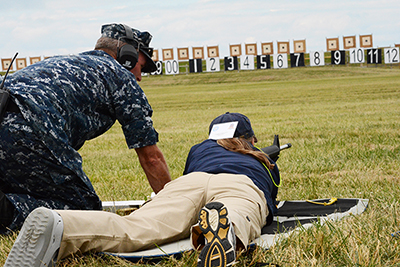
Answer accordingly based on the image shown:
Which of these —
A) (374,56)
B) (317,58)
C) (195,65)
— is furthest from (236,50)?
(374,56)

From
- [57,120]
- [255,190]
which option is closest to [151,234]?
[255,190]

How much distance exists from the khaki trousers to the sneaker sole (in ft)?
0.52

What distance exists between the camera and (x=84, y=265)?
2.01 metres

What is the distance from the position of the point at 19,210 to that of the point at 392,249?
1.95 meters

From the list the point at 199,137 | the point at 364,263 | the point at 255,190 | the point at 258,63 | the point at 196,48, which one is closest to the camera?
the point at 364,263

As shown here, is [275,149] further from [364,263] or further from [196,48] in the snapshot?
[196,48]

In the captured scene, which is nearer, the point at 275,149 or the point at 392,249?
the point at 392,249

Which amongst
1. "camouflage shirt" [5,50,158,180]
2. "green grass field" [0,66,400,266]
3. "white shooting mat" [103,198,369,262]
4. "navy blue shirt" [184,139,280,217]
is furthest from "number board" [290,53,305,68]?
"camouflage shirt" [5,50,158,180]

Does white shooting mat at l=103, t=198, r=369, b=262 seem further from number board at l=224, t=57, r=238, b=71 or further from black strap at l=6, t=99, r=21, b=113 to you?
number board at l=224, t=57, r=238, b=71

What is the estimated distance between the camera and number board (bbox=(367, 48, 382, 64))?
5200 centimetres

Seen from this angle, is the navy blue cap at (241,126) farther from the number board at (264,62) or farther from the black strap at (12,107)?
the number board at (264,62)

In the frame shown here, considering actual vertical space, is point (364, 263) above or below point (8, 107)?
below

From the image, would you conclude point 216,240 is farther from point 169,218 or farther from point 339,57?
point 339,57

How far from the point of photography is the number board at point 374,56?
5200 centimetres
